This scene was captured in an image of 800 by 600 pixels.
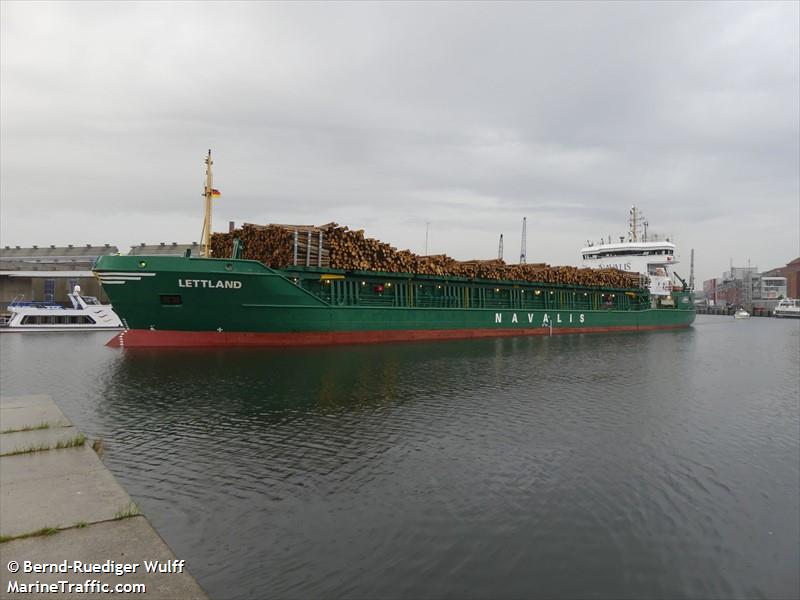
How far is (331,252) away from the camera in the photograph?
28.9 metres

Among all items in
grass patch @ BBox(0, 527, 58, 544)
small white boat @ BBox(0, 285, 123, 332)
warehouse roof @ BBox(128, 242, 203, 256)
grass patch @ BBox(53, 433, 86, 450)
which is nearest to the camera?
grass patch @ BBox(0, 527, 58, 544)

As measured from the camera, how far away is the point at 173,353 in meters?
23.0

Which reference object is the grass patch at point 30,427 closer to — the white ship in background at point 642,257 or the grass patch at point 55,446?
the grass patch at point 55,446

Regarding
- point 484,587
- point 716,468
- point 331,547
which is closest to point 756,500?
point 716,468

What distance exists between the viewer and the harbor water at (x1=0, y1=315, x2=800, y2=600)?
5.39m

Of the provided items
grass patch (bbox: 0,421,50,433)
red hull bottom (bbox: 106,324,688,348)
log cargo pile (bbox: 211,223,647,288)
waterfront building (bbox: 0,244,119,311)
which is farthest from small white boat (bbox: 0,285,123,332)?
grass patch (bbox: 0,421,50,433)

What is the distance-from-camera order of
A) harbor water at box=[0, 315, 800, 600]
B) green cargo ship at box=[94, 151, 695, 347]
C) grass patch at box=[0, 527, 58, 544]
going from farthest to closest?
green cargo ship at box=[94, 151, 695, 347], harbor water at box=[0, 315, 800, 600], grass patch at box=[0, 527, 58, 544]

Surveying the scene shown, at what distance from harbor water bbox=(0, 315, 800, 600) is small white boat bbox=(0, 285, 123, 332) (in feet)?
106

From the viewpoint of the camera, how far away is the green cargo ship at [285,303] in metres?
23.5

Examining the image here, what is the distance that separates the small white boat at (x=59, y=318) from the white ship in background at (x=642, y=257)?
59.1 m

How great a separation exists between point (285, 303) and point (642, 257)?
51895 mm

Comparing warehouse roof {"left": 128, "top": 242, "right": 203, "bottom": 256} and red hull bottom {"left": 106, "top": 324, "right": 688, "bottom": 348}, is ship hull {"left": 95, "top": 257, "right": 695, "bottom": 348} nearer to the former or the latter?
red hull bottom {"left": 106, "top": 324, "right": 688, "bottom": 348}

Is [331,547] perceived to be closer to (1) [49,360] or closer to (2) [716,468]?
(2) [716,468]

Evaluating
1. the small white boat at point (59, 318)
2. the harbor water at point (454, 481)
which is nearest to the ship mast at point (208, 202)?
the harbor water at point (454, 481)
